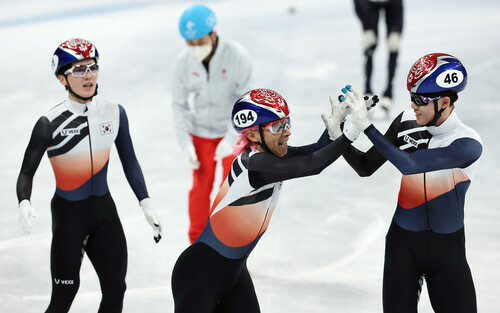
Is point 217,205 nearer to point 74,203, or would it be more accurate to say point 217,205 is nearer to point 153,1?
point 74,203

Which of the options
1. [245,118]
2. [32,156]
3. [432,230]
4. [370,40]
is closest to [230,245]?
[245,118]

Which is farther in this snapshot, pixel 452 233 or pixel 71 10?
pixel 71 10

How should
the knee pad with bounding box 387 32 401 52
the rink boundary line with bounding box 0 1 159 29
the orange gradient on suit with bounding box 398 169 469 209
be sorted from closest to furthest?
1. the orange gradient on suit with bounding box 398 169 469 209
2. the knee pad with bounding box 387 32 401 52
3. the rink boundary line with bounding box 0 1 159 29

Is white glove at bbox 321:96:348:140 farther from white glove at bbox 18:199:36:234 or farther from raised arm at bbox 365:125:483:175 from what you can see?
white glove at bbox 18:199:36:234

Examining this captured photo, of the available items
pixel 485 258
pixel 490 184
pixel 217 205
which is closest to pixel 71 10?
pixel 490 184

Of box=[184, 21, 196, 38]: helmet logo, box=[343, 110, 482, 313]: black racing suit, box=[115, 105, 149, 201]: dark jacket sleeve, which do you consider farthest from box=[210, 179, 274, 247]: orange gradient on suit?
box=[184, 21, 196, 38]: helmet logo

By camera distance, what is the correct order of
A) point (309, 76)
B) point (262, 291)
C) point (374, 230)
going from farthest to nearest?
1. point (309, 76)
2. point (374, 230)
3. point (262, 291)

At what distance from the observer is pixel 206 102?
6.50 meters

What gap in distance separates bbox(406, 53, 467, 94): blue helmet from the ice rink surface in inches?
89.7

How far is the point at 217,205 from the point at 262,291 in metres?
2.06

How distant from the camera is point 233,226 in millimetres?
4004

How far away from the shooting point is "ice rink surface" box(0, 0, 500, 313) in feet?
20.0

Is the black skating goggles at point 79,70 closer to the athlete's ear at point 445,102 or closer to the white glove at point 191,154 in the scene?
the white glove at point 191,154

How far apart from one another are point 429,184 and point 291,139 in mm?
5035
